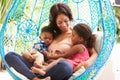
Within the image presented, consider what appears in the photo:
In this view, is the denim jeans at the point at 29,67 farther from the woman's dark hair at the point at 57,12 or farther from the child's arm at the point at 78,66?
the woman's dark hair at the point at 57,12

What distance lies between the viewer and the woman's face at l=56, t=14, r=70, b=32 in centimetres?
176

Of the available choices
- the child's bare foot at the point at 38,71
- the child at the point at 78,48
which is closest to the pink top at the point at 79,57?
the child at the point at 78,48

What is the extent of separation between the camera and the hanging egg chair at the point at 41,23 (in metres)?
1.62

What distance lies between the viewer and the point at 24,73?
5.24 feet

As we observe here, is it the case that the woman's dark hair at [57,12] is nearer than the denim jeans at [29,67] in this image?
No

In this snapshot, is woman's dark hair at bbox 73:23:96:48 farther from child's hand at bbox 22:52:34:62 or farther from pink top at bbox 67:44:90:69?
child's hand at bbox 22:52:34:62

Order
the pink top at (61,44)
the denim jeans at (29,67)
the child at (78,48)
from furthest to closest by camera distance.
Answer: the pink top at (61,44), the child at (78,48), the denim jeans at (29,67)

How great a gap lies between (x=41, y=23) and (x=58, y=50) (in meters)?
0.44

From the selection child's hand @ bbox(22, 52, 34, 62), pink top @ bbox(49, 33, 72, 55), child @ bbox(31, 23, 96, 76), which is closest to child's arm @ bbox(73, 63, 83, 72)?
child @ bbox(31, 23, 96, 76)

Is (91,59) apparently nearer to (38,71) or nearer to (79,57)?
(79,57)

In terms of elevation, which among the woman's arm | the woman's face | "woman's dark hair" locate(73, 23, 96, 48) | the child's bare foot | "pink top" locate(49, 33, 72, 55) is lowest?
the child's bare foot

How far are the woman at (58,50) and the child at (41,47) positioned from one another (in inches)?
1.6

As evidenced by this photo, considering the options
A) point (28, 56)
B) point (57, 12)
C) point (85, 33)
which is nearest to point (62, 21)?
point (57, 12)

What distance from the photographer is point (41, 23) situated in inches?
82.1
